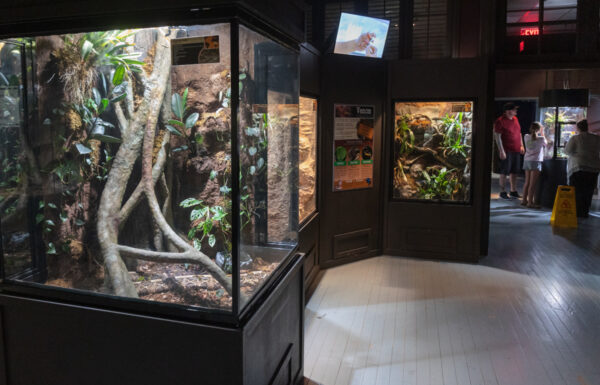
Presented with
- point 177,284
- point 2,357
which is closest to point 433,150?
point 177,284

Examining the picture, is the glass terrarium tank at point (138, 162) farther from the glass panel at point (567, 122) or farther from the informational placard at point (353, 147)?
the glass panel at point (567, 122)

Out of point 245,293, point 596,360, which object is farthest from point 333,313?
point 245,293

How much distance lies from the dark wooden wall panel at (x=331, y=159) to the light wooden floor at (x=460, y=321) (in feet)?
1.13

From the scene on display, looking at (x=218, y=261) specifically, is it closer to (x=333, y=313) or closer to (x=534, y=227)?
(x=333, y=313)

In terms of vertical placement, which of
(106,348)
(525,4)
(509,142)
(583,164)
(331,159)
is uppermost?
(525,4)

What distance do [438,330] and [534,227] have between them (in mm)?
4498

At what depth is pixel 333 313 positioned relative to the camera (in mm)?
4016

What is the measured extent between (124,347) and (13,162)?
955mm

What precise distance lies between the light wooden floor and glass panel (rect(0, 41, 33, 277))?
72.7 inches

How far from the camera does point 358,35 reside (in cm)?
543

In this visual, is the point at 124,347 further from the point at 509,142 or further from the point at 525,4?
the point at 525,4

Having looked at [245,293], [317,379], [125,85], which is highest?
[125,85]

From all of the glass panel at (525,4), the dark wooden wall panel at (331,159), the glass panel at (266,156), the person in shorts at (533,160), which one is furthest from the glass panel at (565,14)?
the glass panel at (266,156)

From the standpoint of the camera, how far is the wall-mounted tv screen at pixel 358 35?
538 centimetres
